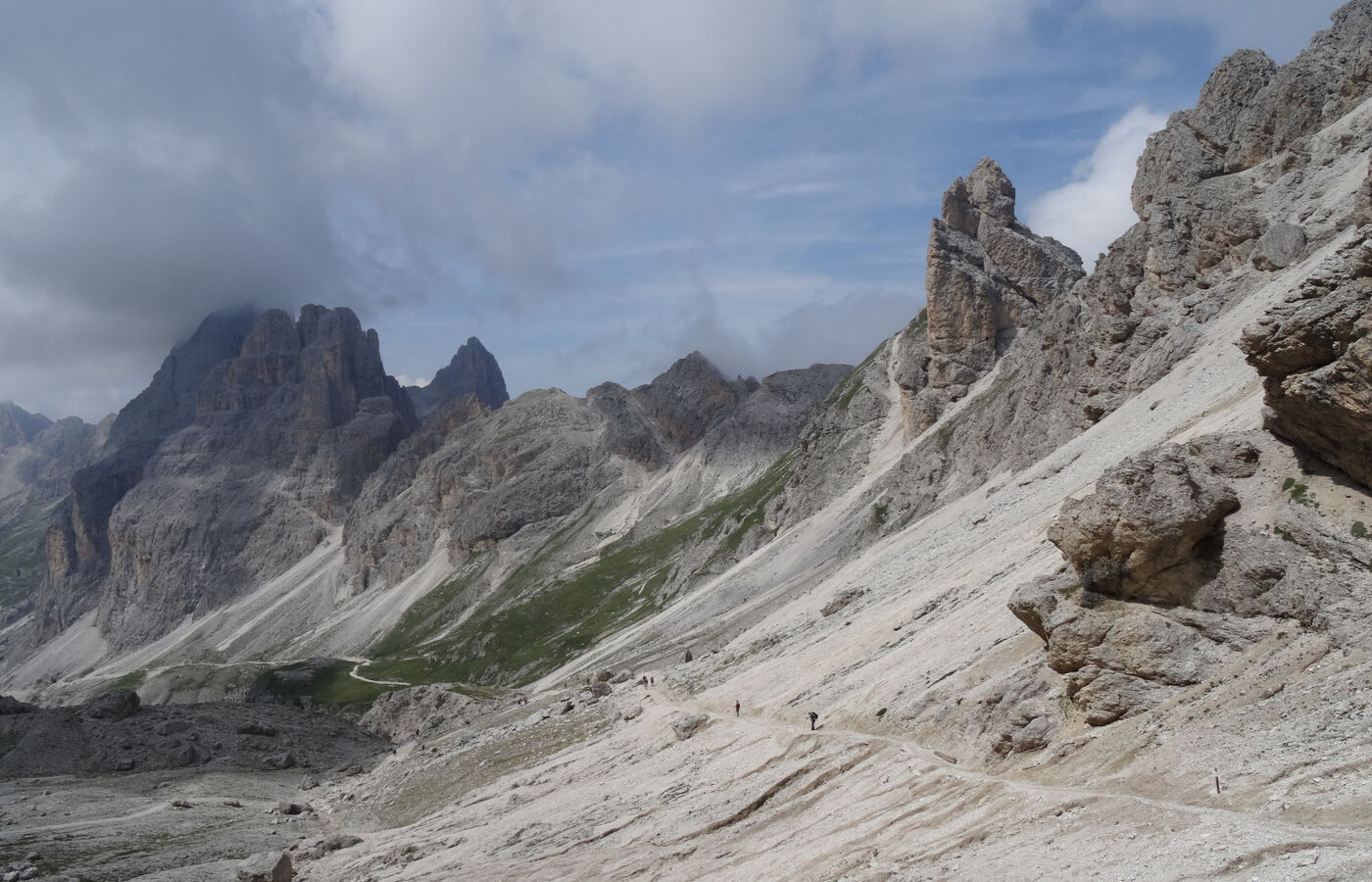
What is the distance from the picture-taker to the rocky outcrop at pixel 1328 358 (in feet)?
77.0

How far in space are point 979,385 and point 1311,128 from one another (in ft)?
204

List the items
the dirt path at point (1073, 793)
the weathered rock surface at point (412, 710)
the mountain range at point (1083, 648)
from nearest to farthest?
the dirt path at point (1073, 793), the mountain range at point (1083, 648), the weathered rock surface at point (412, 710)

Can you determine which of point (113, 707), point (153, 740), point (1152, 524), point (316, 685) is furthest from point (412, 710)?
point (1152, 524)

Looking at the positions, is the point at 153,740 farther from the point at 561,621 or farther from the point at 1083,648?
the point at 561,621

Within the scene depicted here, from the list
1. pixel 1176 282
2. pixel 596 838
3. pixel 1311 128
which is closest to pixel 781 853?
pixel 596 838

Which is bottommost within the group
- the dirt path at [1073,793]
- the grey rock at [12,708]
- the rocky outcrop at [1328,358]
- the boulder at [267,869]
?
the dirt path at [1073,793]

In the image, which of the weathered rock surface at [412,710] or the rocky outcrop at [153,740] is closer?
the rocky outcrop at [153,740]

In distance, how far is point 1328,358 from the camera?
971 inches

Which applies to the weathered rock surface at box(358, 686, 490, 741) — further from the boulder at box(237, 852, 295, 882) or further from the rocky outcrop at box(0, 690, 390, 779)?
the boulder at box(237, 852, 295, 882)

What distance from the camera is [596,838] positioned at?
37.6m

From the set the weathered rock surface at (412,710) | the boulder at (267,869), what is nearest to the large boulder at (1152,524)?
the boulder at (267,869)

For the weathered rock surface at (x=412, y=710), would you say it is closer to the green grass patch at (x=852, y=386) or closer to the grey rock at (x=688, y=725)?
the grey rock at (x=688, y=725)

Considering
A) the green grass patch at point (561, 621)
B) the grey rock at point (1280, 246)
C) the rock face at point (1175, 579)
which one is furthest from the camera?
the green grass patch at point (561, 621)

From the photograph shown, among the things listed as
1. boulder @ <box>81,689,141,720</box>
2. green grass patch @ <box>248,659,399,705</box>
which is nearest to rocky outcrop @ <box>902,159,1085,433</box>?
green grass patch @ <box>248,659,399,705</box>
